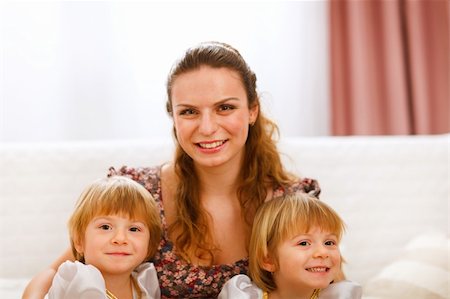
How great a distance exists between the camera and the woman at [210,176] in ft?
6.01

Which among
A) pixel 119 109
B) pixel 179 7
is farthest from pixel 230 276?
pixel 179 7

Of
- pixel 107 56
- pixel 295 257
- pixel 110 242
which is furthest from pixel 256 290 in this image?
pixel 107 56

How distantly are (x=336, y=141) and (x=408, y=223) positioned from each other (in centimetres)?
40

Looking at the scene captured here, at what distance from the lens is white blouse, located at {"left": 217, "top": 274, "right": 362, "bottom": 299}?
1.70m

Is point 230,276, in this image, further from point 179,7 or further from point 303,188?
point 179,7

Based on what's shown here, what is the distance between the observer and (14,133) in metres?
2.85

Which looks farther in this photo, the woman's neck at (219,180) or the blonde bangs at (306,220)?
the woman's neck at (219,180)

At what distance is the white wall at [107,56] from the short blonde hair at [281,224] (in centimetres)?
108

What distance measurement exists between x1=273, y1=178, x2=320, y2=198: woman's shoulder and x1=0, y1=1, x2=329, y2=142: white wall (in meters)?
0.84

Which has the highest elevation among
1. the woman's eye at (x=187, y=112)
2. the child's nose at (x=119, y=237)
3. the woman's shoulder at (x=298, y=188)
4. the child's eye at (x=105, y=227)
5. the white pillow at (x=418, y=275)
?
the woman's eye at (x=187, y=112)

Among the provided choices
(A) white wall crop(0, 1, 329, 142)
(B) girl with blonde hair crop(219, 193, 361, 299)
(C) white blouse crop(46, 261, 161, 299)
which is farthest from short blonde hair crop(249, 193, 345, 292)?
(A) white wall crop(0, 1, 329, 142)

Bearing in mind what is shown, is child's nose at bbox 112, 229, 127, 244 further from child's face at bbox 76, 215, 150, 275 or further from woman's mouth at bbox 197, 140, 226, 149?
woman's mouth at bbox 197, 140, 226, 149

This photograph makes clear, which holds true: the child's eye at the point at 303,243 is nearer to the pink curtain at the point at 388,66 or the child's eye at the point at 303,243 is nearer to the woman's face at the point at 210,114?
the woman's face at the point at 210,114

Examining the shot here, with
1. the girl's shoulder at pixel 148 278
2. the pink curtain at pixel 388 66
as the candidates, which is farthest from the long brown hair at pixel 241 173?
the pink curtain at pixel 388 66
